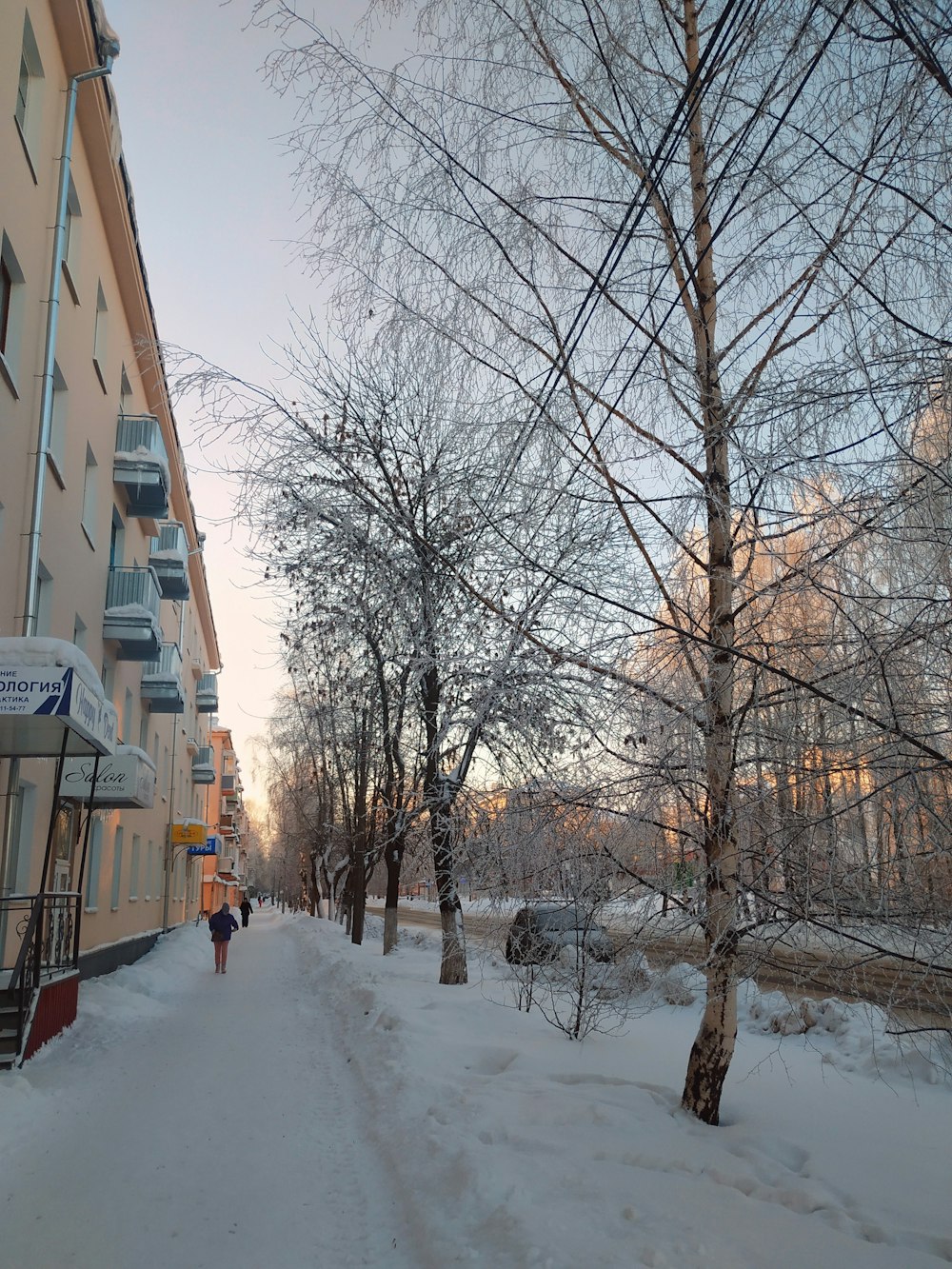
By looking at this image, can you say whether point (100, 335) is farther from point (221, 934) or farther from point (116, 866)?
point (221, 934)

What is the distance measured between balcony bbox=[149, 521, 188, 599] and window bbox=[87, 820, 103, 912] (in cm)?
640

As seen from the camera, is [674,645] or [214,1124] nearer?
[674,645]

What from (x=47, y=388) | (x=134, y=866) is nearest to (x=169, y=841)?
(x=134, y=866)

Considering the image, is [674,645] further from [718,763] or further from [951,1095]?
[951,1095]

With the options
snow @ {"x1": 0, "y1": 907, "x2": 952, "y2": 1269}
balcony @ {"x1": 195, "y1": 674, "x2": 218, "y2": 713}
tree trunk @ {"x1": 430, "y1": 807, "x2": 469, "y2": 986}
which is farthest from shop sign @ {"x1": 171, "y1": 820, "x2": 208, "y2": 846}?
snow @ {"x1": 0, "y1": 907, "x2": 952, "y2": 1269}

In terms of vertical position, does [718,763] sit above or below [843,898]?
above

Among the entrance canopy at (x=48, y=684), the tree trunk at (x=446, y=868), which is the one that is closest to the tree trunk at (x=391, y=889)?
the tree trunk at (x=446, y=868)

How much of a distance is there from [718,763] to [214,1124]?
4.92 m

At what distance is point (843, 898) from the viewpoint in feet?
12.3

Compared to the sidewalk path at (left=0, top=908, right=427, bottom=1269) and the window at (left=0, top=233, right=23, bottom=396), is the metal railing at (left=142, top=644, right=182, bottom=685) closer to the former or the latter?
the window at (left=0, top=233, right=23, bottom=396)

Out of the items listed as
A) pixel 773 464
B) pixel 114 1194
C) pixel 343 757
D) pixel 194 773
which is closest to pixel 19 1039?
pixel 114 1194

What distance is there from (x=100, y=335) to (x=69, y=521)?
14.3 ft

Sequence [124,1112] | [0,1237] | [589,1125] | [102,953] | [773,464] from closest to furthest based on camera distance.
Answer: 1. [773,464]
2. [0,1237]
3. [589,1125]
4. [124,1112]
5. [102,953]

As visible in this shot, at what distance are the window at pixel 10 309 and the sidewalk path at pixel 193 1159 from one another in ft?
26.0
